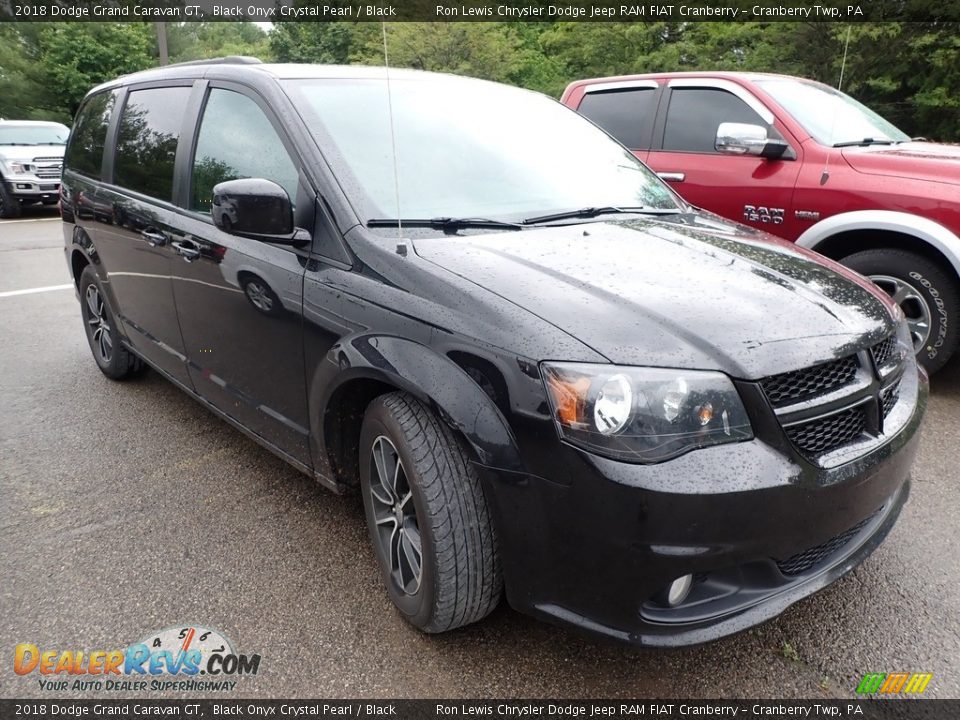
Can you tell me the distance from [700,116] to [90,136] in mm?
3989

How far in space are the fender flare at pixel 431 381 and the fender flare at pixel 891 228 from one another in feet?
10.7

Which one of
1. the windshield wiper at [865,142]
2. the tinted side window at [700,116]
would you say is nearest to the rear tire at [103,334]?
the tinted side window at [700,116]

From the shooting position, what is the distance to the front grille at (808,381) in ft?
5.67

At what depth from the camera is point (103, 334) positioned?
4414 mm

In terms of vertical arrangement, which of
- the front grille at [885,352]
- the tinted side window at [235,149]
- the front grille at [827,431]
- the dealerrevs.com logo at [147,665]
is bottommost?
the dealerrevs.com logo at [147,665]

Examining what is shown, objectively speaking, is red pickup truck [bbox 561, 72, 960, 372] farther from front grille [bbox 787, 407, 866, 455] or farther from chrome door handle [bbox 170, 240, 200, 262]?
chrome door handle [bbox 170, 240, 200, 262]

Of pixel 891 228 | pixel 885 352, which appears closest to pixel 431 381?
pixel 885 352

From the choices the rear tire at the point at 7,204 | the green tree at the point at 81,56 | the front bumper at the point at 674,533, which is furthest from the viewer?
the green tree at the point at 81,56

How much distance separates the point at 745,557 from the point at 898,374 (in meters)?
0.87

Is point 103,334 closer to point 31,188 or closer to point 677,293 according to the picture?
point 677,293

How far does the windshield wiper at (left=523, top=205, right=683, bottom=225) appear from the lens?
8.14 ft

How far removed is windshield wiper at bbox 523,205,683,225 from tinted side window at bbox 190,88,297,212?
0.86 m

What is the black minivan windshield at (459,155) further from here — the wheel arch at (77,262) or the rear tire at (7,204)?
the rear tire at (7,204)

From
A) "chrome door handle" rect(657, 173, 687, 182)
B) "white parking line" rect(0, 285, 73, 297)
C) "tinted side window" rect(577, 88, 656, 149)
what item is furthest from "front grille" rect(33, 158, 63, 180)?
"chrome door handle" rect(657, 173, 687, 182)
